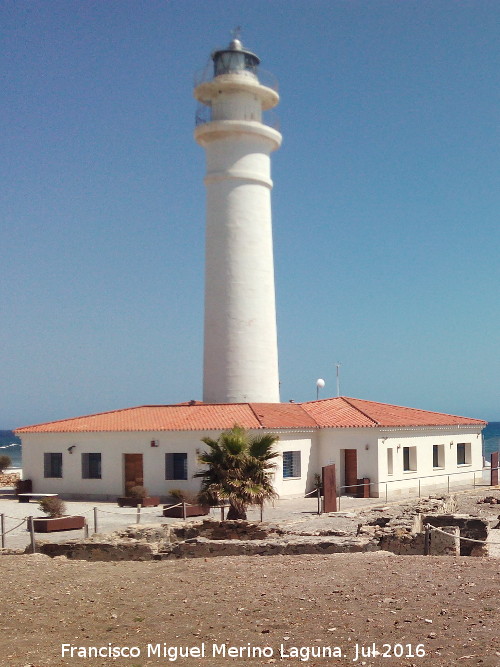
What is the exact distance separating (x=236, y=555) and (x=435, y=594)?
5102 mm

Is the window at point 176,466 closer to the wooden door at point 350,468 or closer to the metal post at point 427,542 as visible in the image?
the wooden door at point 350,468

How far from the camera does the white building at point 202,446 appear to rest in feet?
91.4

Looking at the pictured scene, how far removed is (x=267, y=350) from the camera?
1216 inches

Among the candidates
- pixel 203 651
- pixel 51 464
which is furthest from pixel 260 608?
pixel 51 464

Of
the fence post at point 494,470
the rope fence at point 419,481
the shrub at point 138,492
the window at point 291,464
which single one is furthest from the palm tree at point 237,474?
the fence post at point 494,470

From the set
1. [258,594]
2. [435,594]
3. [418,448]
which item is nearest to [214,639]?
[258,594]

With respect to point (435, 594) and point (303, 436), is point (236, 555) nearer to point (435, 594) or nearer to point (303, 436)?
point (435, 594)

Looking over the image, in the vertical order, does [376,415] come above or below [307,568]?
above

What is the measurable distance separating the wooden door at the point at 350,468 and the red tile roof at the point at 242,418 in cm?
111

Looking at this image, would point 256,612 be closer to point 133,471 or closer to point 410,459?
point 133,471

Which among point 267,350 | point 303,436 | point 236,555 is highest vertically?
point 267,350

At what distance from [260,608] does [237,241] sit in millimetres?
21060

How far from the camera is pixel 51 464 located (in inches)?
1176

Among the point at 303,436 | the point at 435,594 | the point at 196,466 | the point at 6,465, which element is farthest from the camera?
the point at 6,465
